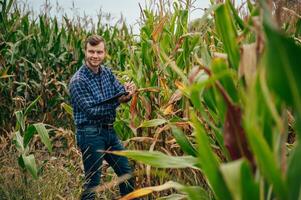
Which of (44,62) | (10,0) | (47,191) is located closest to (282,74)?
(47,191)

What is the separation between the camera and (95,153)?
340 cm

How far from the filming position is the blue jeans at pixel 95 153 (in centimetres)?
339

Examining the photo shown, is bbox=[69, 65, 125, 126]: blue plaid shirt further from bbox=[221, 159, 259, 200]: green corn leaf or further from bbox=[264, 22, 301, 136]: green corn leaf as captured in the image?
bbox=[264, 22, 301, 136]: green corn leaf

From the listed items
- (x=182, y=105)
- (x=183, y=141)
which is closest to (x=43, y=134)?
(x=182, y=105)

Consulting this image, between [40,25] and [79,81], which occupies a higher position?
[40,25]

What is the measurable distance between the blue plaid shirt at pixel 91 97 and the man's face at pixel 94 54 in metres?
0.05

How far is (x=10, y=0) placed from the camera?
5.54 meters

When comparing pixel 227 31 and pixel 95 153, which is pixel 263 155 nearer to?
pixel 227 31

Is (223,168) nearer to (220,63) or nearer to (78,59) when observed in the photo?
(220,63)

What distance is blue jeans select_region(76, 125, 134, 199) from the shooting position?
3389 millimetres

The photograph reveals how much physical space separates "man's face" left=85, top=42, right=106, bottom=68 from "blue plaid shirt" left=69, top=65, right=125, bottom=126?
51 millimetres

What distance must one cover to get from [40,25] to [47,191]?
11.1 ft

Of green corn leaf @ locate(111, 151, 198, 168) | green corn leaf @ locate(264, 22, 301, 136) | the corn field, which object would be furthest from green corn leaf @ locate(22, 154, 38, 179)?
green corn leaf @ locate(264, 22, 301, 136)

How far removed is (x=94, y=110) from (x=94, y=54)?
1.30 feet
